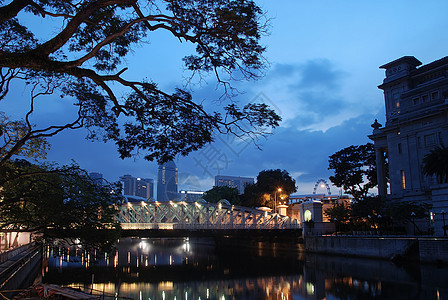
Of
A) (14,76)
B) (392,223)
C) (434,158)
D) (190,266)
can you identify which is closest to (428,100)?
(434,158)

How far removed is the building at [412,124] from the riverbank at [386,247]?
15.4 meters

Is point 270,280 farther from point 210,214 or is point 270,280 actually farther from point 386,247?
point 210,214

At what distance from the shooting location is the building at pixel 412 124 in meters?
53.1

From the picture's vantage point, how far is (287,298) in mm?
25688

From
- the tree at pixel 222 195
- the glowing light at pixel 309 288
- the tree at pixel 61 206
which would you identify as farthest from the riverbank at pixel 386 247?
the tree at pixel 222 195

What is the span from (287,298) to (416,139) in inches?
1601

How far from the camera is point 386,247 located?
3981cm

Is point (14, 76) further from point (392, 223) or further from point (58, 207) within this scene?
point (392, 223)

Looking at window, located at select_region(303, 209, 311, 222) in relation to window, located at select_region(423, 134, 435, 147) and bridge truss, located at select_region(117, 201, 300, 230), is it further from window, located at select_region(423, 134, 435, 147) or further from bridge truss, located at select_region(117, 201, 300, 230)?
window, located at select_region(423, 134, 435, 147)

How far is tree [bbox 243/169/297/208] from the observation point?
7819 cm

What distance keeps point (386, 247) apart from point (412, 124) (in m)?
24.7

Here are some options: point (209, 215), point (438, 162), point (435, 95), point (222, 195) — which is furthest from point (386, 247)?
point (222, 195)

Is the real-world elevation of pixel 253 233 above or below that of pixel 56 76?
below

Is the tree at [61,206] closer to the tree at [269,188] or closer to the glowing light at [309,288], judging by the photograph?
the glowing light at [309,288]
